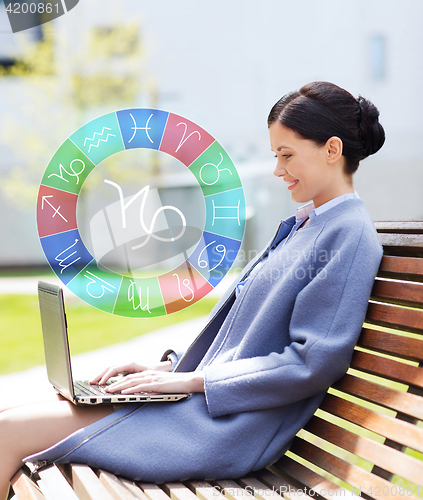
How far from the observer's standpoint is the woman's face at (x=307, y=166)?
5.18ft

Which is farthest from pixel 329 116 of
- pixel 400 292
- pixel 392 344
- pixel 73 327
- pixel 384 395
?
pixel 73 327

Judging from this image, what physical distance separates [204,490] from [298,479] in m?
0.24

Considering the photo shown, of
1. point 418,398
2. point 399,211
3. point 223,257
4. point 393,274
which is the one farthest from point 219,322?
point 399,211

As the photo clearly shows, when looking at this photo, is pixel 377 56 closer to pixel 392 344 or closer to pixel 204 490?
pixel 392 344

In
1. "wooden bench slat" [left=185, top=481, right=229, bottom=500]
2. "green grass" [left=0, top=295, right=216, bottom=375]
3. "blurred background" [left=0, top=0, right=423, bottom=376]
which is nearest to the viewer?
"wooden bench slat" [left=185, top=481, right=229, bottom=500]

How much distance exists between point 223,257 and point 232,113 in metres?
2.65

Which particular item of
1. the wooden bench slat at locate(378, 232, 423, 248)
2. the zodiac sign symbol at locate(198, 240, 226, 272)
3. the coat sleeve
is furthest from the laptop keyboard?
the zodiac sign symbol at locate(198, 240, 226, 272)

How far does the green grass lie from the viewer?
466 cm

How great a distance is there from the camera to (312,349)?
4.41 feet

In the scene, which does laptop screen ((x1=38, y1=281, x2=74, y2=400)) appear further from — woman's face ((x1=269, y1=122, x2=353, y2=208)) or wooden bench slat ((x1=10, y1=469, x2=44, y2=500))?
woman's face ((x1=269, y1=122, x2=353, y2=208))

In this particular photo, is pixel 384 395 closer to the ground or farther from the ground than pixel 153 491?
farther from the ground

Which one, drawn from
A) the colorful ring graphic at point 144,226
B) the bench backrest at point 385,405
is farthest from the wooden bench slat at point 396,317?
the colorful ring graphic at point 144,226

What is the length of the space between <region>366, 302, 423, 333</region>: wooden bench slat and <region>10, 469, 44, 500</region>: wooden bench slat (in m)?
0.93

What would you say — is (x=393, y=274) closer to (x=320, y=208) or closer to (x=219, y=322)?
(x=320, y=208)
